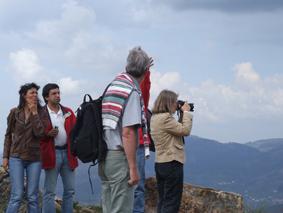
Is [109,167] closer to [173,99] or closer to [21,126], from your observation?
[173,99]

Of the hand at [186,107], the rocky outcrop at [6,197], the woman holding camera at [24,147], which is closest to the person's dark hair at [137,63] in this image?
the hand at [186,107]

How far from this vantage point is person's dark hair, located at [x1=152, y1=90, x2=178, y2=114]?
25.2 ft

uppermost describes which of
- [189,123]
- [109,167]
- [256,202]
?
[189,123]

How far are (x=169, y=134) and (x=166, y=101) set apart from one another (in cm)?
45

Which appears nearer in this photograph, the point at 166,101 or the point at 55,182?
the point at 166,101

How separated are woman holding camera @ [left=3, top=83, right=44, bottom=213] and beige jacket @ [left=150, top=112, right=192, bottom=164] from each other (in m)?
1.58

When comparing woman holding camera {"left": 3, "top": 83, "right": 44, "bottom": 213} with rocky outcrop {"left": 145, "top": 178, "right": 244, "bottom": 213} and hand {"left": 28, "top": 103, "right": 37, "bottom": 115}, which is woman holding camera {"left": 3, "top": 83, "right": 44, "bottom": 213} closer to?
hand {"left": 28, "top": 103, "right": 37, "bottom": 115}

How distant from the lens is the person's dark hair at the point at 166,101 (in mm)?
7691

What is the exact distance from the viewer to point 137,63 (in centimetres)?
527

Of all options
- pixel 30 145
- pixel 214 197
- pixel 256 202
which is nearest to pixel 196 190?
pixel 214 197

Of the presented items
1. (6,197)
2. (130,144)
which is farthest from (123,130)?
(6,197)

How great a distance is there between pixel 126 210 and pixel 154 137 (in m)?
2.69

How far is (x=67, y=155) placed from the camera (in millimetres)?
8266

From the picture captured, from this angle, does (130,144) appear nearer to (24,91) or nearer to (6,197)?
(24,91)
